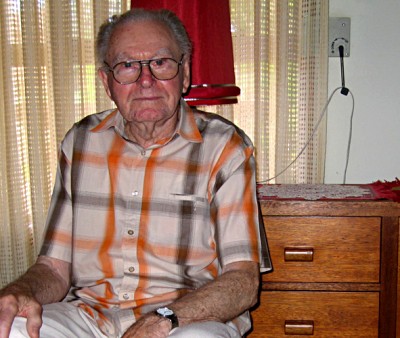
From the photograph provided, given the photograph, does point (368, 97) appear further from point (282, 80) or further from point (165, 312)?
point (165, 312)

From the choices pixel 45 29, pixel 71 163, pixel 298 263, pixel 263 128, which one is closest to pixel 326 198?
pixel 298 263

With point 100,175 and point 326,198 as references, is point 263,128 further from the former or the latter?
point 100,175

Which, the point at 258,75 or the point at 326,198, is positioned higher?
the point at 258,75

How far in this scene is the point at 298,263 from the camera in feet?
5.18

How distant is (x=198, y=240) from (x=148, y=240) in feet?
0.36

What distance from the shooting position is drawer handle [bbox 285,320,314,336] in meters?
1.58

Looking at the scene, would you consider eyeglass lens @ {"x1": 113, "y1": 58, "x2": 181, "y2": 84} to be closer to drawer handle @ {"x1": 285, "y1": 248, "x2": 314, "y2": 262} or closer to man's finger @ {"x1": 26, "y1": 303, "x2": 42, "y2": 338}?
man's finger @ {"x1": 26, "y1": 303, "x2": 42, "y2": 338}

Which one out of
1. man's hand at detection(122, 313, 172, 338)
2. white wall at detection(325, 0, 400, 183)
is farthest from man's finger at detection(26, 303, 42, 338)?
white wall at detection(325, 0, 400, 183)

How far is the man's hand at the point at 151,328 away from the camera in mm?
1020

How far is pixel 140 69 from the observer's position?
125cm

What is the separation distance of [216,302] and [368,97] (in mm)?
1090

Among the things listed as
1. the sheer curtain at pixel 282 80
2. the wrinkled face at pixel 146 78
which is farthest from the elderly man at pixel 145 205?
the sheer curtain at pixel 282 80

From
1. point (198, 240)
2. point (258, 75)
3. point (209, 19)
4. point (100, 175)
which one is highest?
point (209, 19)

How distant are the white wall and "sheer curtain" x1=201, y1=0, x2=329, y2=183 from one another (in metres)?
0.08
